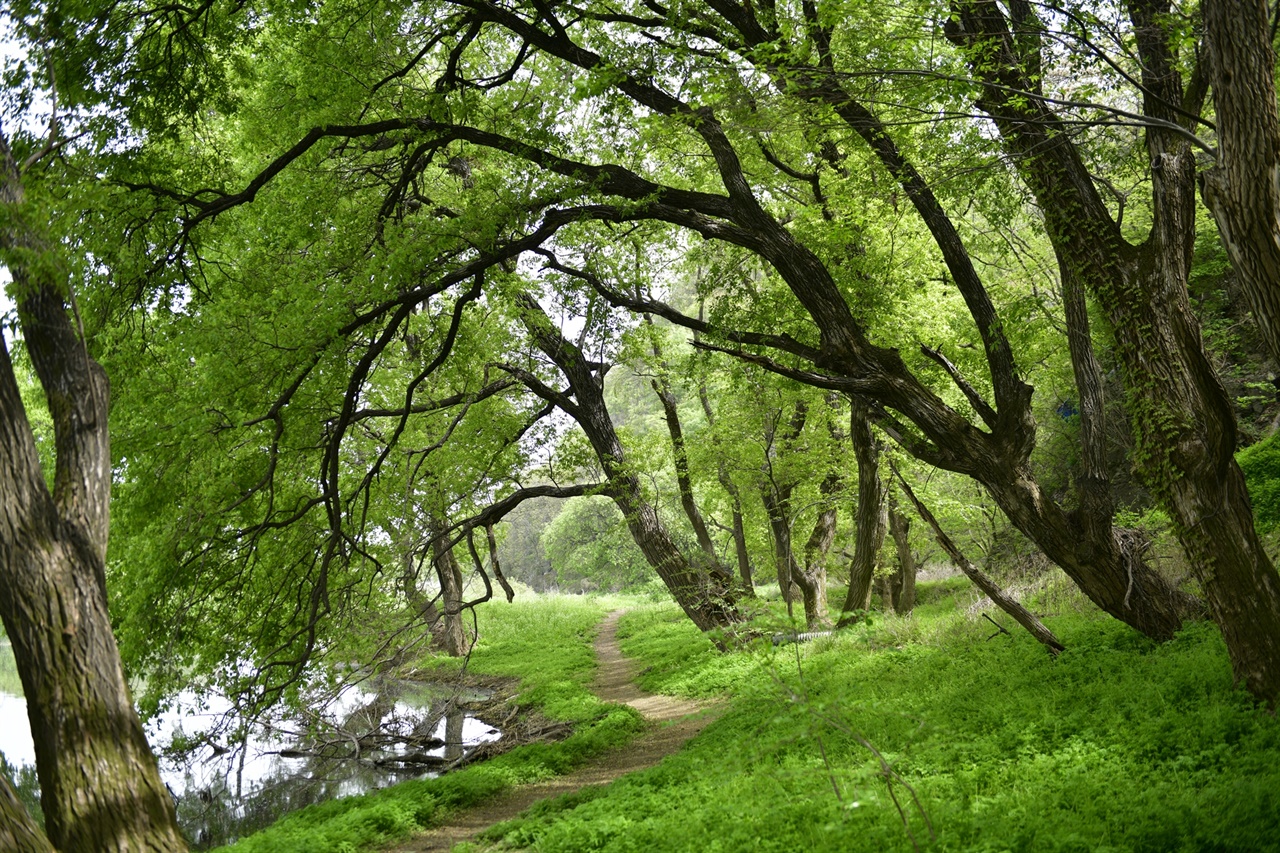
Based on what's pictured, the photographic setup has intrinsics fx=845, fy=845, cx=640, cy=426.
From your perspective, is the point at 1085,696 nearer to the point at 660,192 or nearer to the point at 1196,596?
the point at 1196,596

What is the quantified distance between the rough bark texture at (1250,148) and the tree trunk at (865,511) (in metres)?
6.45

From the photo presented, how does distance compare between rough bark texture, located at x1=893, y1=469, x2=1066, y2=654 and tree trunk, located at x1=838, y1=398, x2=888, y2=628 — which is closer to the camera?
rough bark texture, located at x1=893, y1=469, x2=1066, y2=654

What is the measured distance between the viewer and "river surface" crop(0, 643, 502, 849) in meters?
10.9

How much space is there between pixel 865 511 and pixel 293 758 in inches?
405

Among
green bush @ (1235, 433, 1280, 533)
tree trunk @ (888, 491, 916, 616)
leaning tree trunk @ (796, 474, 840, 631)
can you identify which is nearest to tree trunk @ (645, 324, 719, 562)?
leaning tree trunk @ (796, 474, 840, 631)

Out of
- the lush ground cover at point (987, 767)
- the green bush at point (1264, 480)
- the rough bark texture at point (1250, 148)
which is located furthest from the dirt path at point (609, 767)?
the green bush at point (1264, 480)

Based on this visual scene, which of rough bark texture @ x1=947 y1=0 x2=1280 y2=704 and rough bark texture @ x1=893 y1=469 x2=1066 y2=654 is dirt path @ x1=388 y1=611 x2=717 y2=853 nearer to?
rough bark texture @ x1=893 y1=469 x2=1066 y2=654

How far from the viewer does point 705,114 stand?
8352 millimetres

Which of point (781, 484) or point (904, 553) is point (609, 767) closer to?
point (781, 484)

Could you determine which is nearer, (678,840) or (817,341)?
(678,840)

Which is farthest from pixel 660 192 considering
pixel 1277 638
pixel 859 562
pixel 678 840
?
pixel 859 562

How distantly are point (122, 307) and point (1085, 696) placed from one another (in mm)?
8887

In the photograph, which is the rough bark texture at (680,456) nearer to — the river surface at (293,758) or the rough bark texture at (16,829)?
the river surface at (293,758)

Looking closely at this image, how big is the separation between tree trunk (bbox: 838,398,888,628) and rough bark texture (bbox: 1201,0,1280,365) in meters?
6.45
